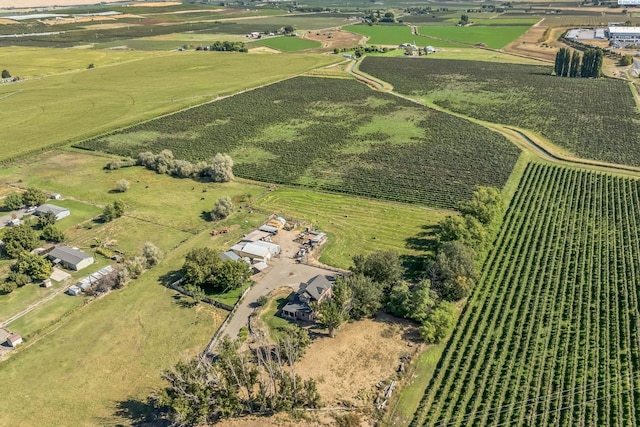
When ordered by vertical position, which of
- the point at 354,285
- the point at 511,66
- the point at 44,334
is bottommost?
the point at 44,334

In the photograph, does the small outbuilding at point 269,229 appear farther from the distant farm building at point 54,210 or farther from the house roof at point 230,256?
the distant farm building at point 54,210

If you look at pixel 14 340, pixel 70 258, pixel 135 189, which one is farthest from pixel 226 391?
pixel 135 189

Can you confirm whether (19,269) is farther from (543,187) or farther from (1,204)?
(543,187)

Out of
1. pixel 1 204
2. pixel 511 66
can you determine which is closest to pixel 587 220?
pixel 1 204

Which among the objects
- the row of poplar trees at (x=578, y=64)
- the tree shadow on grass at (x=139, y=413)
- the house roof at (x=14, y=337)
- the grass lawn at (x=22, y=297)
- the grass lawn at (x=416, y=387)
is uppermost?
the row of poplar trees at (x=578, y=64)

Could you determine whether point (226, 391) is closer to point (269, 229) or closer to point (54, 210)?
point (269, 229)

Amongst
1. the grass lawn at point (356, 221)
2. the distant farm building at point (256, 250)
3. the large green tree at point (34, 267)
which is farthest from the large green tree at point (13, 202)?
the distant farm building at point (256, 250)

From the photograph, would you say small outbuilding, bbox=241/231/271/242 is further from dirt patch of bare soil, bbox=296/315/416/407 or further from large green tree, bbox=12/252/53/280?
large green tree, bbox=12/252/53/280
